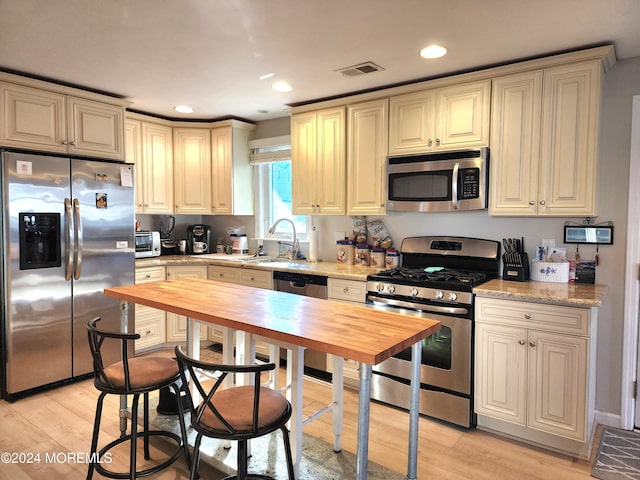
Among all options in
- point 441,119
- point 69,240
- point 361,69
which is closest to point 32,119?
point 69,240

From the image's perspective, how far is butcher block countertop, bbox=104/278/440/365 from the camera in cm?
148

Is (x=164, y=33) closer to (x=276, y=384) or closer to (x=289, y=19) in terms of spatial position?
(x=289, y=19)

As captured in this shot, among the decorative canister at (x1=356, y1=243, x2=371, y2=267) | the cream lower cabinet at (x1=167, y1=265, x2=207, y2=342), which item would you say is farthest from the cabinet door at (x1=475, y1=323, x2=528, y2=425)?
the cream lower cabinet at (x1=167, y1=265, x2=207, y2=342)

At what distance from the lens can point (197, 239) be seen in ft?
15.7

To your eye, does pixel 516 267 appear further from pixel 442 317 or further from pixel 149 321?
pixel 149 321

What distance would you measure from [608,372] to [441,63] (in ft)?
7.54

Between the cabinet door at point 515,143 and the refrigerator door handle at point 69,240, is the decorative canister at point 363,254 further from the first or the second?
the refrigerator door handle at point 69,240

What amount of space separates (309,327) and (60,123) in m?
2.76

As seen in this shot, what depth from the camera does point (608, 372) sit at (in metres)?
2.73

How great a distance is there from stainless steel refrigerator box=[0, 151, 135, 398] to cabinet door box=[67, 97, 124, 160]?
0.48 ft

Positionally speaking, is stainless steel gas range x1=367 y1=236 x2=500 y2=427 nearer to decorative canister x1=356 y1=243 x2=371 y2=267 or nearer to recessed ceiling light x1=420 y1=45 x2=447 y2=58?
decorative canister x1=356 y1=243 x2=371 y2=267

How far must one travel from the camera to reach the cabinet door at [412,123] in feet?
10.1

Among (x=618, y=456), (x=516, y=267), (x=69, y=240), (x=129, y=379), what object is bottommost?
(x=618, y=456)

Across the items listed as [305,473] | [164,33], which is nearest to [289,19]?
[164,33]
